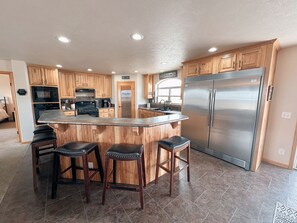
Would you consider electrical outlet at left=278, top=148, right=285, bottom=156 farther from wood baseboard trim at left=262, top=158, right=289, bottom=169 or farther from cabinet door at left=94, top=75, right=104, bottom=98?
cabinet door at left=94, top=75, right=104, bottom=98

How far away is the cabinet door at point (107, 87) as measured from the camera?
5.82 metres

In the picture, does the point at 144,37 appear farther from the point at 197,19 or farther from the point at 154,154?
the point at 154,154

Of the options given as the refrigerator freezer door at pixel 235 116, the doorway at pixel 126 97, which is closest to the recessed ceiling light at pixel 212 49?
the refrigerator freezer door at pixel 235 116

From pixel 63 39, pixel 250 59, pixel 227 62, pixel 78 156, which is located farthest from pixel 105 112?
pixel 250 59

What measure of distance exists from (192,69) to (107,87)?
3890 millimetres

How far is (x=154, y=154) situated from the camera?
2.23 metres

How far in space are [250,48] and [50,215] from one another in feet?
13.2

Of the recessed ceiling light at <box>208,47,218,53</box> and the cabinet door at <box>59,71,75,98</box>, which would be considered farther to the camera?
the cabinet door at <box>59,71,75,98</box>

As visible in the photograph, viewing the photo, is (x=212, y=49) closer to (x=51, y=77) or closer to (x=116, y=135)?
(x=116, y=135)

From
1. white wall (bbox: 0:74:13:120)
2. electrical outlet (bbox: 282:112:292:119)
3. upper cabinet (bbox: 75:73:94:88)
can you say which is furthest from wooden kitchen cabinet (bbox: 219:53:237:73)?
white wall (bbox: 0:74:13:120)

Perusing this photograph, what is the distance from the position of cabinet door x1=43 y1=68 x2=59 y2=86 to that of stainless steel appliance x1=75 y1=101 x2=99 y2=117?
1.24 metres

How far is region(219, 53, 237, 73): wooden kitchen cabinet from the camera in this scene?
8.67ft

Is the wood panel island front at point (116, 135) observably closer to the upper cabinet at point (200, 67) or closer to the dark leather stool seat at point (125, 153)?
the dark leather stool seat at point (125, 153)

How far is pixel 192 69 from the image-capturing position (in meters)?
3.42
